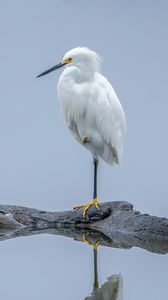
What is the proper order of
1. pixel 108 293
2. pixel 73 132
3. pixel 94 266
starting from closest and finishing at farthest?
pixel 108 293 < pixel 94 266 < pixel 73 132

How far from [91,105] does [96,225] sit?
0.95m

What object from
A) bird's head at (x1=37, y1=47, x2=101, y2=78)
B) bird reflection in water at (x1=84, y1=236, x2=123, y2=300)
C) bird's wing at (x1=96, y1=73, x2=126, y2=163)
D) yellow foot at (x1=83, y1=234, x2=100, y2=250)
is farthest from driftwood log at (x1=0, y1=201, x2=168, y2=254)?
bird's head at (x1=37, y1=47, x2=101, y2=78)

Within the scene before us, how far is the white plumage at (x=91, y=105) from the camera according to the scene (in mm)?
11281

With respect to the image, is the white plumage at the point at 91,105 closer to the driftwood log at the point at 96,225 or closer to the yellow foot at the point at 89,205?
the yellow foot at the point at 89,205

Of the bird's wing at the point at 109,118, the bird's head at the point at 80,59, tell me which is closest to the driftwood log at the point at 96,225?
the bird's wing at the point at 109,118

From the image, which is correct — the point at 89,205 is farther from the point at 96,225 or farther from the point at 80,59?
the point at 80,59

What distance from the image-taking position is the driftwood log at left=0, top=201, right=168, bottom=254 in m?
11.0

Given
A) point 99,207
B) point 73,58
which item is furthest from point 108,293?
point 73,58

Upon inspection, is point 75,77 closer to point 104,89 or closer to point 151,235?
point 104,89

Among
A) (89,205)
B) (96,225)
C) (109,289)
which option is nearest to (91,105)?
(89,205)

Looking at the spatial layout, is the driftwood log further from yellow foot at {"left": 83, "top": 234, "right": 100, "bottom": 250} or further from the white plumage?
the white plumage

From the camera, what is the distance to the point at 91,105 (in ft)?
37.1

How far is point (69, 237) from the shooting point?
36.6 ft

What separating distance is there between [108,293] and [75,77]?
2189 mm
